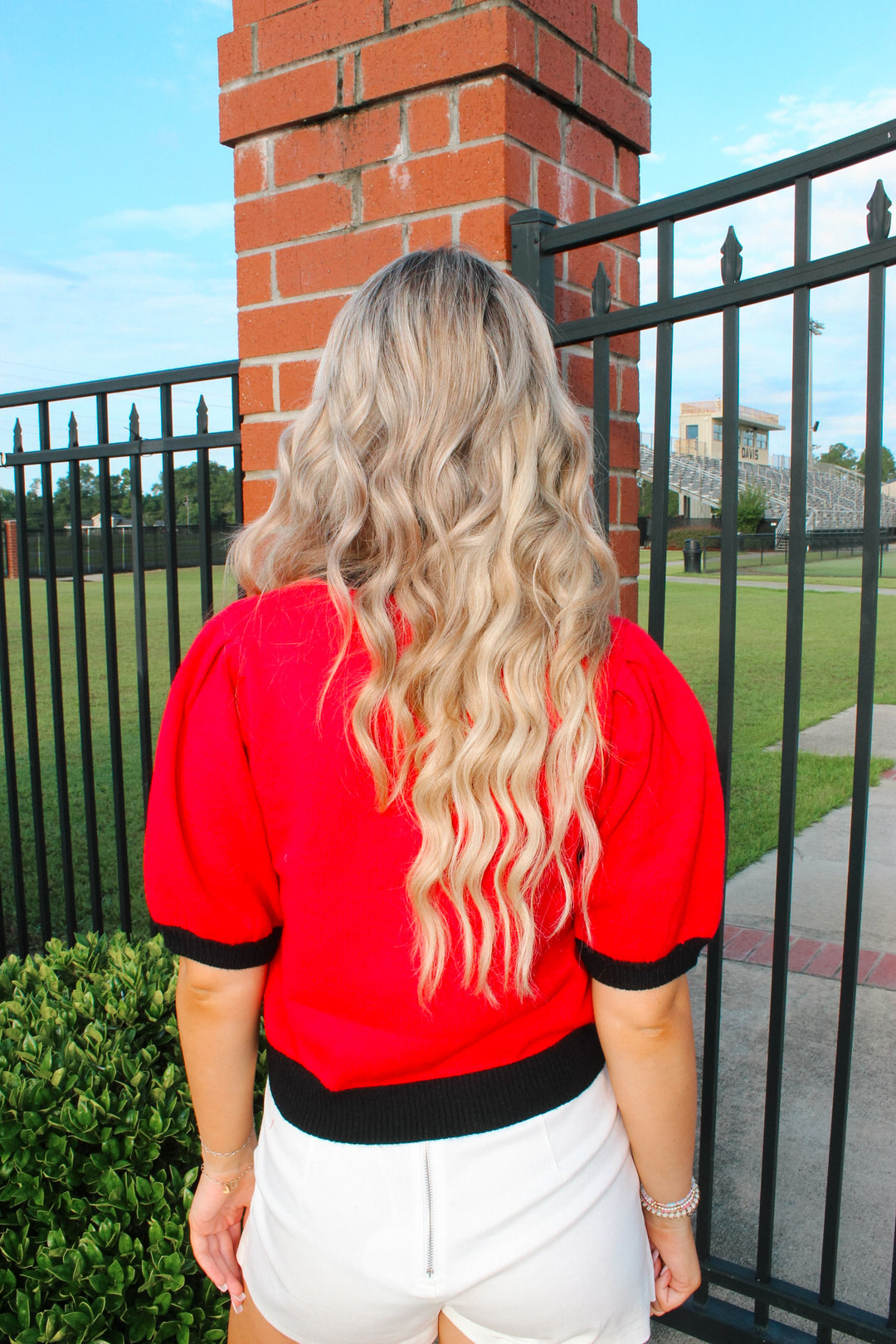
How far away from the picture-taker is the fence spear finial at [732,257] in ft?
5.82

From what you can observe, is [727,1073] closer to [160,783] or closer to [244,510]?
[244,510]

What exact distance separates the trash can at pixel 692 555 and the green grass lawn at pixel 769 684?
1151 cm

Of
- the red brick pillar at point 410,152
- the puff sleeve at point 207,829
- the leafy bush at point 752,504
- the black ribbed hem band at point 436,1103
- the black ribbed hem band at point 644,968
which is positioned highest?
the leafy bush at point 752,504

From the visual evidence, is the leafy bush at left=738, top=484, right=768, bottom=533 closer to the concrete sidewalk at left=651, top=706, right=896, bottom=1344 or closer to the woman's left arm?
the concrete sidewalk at left=651, top=706, right=896, bottom=1344

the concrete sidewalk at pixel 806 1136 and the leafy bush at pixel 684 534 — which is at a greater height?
the leafy bush at pixel 684 534

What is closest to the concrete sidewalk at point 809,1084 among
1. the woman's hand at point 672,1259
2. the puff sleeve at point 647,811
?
the woman's hand at point 672,1259

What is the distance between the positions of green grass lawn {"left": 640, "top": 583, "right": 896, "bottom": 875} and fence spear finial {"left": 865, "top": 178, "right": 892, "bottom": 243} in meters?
3.87

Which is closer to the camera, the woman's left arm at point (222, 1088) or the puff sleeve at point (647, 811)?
the puff sleeve at point (647, 811)

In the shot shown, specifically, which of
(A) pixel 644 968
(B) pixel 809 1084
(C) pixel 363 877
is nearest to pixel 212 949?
(C) pixel 363 877

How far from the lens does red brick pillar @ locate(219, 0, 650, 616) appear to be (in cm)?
195

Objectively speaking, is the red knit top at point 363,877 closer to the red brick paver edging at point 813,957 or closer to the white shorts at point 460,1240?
the white shorts at point 460,1240

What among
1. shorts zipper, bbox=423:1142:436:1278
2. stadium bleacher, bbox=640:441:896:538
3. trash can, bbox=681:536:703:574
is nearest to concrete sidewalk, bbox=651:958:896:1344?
shorts zipper, bbox=423:1142:436:1278

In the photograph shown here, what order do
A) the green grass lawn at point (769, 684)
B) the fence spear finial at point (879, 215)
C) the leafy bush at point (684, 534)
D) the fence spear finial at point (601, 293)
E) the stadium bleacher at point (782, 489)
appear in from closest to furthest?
the fence spear finial at point (879, 215)
the fence spear finial at point (601, 293)
the green grass lawn at point (769, 684)
the leafy bush at point (684, 534)
the stadium bleacher at point (782, 489)

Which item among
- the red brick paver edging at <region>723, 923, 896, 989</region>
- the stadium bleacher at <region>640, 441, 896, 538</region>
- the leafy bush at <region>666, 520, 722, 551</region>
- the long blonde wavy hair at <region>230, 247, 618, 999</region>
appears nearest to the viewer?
the long blonde wavy hair at <region>230, 247, 618, 999</region>
